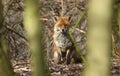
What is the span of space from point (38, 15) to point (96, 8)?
1.44 feet

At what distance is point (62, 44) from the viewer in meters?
4.08

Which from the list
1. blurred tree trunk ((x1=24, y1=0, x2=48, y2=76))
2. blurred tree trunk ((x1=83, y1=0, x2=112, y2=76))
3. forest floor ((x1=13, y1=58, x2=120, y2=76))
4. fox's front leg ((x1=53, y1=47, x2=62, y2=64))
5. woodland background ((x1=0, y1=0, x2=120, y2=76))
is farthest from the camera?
fox's front leg ((x1=53, y1=47, x2=62, y2=64))

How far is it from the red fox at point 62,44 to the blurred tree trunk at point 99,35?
2.75 m

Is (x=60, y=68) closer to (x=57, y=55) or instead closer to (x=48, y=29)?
(x=57, y=55)

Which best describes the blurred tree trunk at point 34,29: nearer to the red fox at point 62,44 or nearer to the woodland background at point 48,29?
the red fox at point 62,44

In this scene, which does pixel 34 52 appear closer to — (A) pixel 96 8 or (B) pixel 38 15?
(B) pixel 38 15

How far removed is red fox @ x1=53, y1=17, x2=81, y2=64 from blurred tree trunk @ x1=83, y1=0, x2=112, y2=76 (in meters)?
2.75

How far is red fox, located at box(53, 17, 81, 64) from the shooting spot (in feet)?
12.3

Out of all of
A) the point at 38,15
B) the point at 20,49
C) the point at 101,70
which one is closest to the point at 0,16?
the point at 38,15

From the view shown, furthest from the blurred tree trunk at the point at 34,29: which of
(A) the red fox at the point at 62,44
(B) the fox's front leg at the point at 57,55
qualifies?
(B) the fox's front leg at the point at 57,55

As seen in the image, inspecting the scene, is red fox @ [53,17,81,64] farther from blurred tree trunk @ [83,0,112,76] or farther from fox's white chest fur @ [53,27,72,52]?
blurred tree trunk @ [83,0,112,76]

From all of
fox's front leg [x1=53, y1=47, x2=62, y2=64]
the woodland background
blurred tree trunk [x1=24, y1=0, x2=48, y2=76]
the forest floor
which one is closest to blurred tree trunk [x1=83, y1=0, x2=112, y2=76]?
blurred tree trunk [x1=24, y1=0, x2=48, y2=76]

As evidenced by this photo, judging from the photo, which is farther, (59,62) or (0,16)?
(59,62)

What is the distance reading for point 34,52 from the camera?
1.34 m
